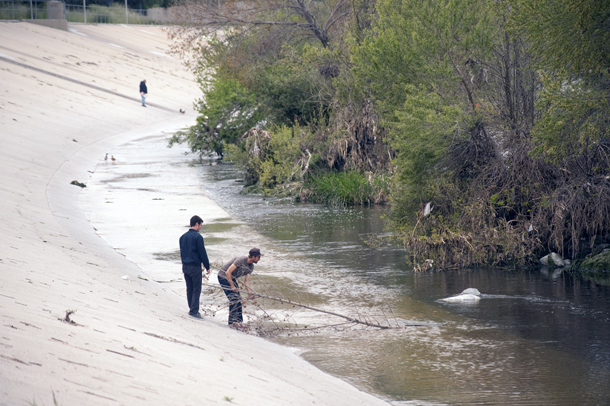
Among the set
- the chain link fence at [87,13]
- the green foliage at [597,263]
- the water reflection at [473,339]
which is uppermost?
the chain link fence at [87,13]

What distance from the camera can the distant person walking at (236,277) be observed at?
1062 centimetres

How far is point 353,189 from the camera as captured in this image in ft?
76.6

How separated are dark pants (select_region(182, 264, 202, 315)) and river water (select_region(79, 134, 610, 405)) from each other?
40cm

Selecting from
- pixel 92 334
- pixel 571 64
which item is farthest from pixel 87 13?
pixel 92 334

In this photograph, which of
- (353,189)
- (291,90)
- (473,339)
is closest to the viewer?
(473,339)

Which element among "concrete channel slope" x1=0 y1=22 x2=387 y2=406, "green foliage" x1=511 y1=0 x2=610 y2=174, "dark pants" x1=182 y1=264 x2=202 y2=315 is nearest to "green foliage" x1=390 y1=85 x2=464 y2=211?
"green foliage" x1=511 y1=0 x2=610 y2=174

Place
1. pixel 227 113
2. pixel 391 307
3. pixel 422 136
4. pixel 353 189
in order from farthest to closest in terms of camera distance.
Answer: pixel 227 113, pixel 353 189, pixel 422 136, pixel 391 307

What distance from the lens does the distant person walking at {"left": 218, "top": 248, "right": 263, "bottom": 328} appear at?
1062cm

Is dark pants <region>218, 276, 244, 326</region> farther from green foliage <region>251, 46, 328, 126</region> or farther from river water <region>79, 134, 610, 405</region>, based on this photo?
green foliage <region>251, 46, 328, 126</region>

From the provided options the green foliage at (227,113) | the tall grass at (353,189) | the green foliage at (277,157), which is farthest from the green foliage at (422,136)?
the green foliage at (227,113)

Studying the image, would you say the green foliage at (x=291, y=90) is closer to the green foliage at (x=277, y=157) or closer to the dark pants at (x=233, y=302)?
the green foliage at (x=277, y=157)

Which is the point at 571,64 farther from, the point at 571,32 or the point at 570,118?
the point at 570,118

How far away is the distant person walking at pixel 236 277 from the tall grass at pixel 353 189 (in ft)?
40.9

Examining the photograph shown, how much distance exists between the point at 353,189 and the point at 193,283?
12.9m
